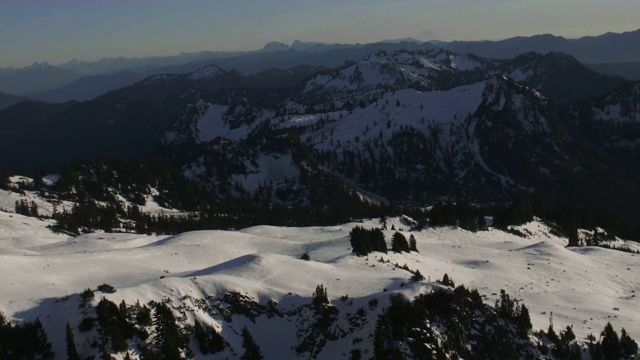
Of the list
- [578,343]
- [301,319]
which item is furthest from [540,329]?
[301,319]

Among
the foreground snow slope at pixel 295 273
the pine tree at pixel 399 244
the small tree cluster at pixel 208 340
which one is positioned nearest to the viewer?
the small tree cluster at pixel 208 340

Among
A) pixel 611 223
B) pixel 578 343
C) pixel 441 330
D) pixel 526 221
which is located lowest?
pixel 611 223

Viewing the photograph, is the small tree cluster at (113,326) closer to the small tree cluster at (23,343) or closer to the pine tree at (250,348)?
the small tree cluster at (23,343)

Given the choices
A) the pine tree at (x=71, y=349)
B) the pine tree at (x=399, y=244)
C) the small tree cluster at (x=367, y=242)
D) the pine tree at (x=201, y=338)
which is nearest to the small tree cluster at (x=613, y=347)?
the small tree cluster at (x=367, y=242)

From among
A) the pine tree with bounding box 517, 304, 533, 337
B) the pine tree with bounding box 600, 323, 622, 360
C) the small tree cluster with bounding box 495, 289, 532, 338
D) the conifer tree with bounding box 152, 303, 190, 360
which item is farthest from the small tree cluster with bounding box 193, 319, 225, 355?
the pine tree with bounding box 600, 323, 622, 360

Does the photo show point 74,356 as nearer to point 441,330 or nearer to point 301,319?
point 301,319

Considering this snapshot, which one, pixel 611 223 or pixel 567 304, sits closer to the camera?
pixel 567 304
